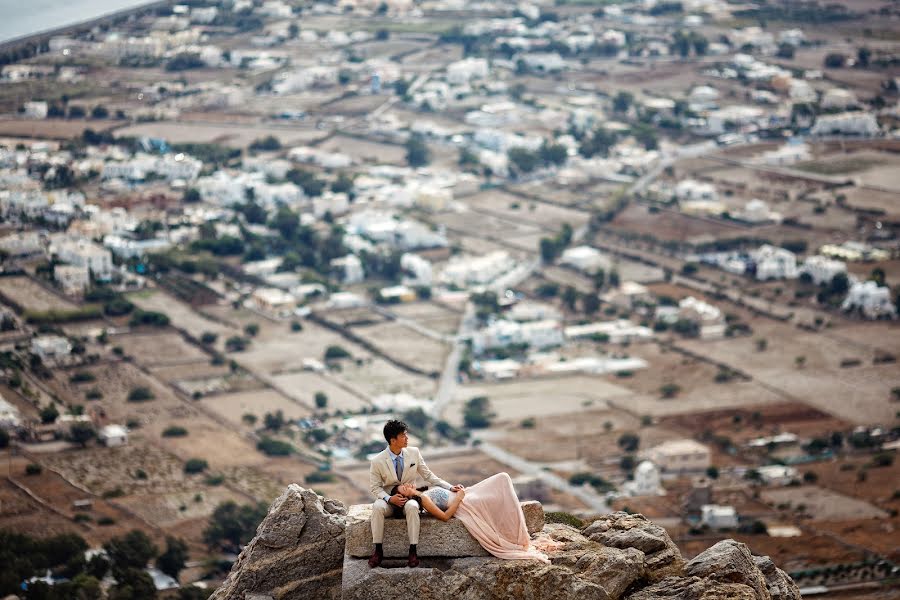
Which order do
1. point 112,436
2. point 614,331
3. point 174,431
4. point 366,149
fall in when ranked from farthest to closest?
1. point 366,149
2. point 614,331
3. point 174,431
4. point 112,436

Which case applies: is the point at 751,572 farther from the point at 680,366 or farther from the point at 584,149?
the point at 584,149

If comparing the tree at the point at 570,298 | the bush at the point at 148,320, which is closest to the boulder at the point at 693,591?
the bush at the point at 148,320

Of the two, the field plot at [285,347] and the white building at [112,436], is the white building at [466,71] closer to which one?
the field plot at [285,347]

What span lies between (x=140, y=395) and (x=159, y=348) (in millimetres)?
4814

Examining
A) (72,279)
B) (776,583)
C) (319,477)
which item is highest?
(776,583)

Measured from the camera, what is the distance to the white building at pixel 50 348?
4494 cm

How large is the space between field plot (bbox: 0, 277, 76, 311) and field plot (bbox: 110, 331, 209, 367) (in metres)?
3.29

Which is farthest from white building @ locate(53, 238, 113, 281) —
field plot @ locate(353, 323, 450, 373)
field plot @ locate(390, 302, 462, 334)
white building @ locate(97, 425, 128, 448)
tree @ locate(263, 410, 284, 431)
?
white building @ locate(97, 425, 128, 448)

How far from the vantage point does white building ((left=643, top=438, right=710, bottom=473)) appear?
39.9 meters

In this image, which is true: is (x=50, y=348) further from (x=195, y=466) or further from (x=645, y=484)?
(x=645, y=484)

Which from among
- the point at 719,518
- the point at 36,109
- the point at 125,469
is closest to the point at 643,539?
the point at 719,518

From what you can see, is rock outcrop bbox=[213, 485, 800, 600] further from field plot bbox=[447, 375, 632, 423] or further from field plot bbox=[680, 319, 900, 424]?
field plot bbox=[680, 319, 900, 424]

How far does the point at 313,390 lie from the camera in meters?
45.5

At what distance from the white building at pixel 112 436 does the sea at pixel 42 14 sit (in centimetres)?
2479
